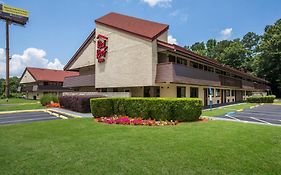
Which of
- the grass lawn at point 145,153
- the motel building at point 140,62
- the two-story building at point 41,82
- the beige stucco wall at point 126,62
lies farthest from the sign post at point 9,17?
the grass lawn at point 145,153

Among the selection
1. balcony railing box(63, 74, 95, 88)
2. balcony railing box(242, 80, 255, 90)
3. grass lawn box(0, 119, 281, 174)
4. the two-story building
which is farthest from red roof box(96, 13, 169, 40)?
the two-story building

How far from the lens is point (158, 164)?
215 inches

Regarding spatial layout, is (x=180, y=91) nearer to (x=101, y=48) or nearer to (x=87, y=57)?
(x=101, y=48)

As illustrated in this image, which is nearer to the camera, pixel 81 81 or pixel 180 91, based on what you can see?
pixel 180 91

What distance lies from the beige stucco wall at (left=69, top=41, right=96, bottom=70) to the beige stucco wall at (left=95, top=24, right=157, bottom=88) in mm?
2056

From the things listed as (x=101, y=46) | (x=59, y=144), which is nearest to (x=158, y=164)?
(x=59, y=144)

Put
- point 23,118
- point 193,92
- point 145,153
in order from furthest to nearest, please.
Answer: point 193,92 → point 23,118 → point 145,153

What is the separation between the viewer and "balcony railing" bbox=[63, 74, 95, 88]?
1072 inches

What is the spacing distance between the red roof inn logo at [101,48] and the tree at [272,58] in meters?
40.7

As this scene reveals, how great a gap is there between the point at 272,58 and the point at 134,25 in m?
41.1

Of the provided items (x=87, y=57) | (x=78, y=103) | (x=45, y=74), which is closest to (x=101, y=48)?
(x=87, y=57)

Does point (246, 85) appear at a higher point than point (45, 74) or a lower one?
lower

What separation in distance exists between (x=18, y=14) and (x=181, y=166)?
192ft

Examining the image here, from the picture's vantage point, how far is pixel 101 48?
2486cm
